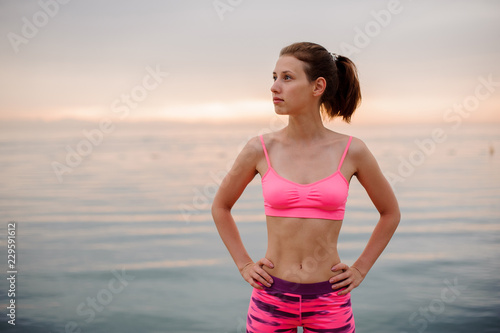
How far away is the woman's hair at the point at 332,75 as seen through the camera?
8.36ft

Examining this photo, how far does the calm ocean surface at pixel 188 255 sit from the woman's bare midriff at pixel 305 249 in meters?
4.55

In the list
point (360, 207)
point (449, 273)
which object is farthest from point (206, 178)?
point (449, 273)

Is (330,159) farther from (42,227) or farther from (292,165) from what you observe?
(42,227)

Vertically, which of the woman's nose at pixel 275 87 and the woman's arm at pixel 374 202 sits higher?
the woman's nose at pixel 275 87

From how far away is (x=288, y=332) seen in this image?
2.45 meters

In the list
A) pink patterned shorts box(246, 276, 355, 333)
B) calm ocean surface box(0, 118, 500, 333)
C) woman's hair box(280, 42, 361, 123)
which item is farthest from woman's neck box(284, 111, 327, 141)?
calm ocean surface box(0, 118, 500, 333)

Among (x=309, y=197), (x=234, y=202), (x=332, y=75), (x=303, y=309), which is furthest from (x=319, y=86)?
(x=303, y=309)

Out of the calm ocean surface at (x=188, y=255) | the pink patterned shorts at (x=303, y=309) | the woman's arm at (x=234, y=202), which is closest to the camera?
the pink patterned shorts at (x=303, y=309)

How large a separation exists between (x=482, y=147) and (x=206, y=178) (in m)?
18.8

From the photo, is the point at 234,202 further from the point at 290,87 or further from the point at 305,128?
the point at 290,87

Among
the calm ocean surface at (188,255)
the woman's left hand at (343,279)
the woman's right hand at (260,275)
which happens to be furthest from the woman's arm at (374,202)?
the calm ocean surface at (188,255)

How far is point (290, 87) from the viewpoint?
252 cm

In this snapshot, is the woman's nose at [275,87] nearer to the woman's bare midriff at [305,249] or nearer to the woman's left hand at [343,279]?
the woman's bare midriff at [305,249]

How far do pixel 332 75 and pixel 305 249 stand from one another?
869mm
